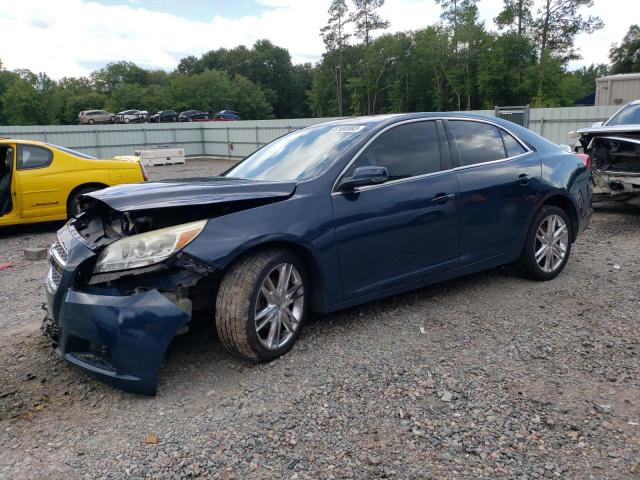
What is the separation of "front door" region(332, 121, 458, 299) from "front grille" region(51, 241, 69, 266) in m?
1.79

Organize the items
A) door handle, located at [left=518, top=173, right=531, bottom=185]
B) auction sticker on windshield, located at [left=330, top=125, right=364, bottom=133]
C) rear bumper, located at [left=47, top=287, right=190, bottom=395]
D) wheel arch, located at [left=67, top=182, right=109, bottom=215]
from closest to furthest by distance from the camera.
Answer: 1. rear bumper, located at [left=47, top=287, right=190, bottom=395]
2. auction sticker on windshield, located at [left=330, top=125, right=364, bottom=133]
3. door handle, located at [left=518, top=173, right=531, bottom=185]
4. wheel arch, located at [left=67, top=182, right=109, bottom=215]

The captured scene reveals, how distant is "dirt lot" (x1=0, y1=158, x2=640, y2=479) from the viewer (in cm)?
254

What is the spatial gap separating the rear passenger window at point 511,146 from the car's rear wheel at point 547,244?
601 mm

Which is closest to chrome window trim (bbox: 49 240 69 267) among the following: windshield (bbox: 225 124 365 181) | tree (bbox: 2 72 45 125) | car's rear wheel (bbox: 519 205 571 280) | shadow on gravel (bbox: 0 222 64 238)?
windshield (bbox: 225 124 365 181)

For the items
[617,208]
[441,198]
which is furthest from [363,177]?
[617,208]

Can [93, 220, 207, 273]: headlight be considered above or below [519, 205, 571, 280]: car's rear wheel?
above

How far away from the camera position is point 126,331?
2.96 meters

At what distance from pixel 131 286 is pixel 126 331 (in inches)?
11.0

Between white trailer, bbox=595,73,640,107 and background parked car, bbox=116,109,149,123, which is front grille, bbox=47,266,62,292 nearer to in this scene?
white trailer, bbox=595,73,640,107

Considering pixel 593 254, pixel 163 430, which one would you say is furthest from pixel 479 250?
pixel 163 430

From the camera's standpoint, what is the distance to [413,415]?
2904 millimetres

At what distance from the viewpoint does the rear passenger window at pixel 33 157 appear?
8.20 m

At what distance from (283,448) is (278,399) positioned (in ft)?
1.57

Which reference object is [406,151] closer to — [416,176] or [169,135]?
[416,176]
